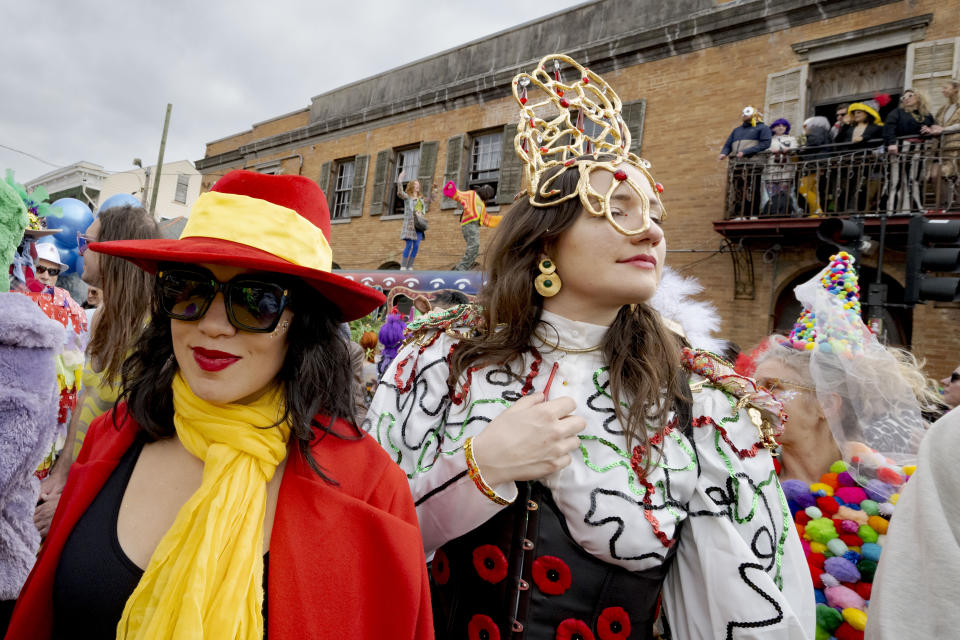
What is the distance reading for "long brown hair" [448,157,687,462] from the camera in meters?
1.56

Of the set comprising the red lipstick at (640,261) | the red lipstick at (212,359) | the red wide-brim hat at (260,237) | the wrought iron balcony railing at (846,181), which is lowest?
the red lipstick at (212,359)

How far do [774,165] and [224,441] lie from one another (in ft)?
26.0

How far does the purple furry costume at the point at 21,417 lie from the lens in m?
1.54

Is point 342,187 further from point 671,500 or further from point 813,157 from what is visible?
point 671,500

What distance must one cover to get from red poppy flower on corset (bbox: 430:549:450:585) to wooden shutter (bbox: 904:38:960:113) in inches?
348

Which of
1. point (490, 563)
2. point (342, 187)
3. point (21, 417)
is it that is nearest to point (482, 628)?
point (490, 563)

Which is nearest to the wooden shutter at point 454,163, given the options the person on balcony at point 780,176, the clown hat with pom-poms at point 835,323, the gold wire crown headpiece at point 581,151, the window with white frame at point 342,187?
the window with white frame at point 342,187

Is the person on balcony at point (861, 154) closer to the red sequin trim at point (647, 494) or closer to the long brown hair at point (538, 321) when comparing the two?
the long brown hair at point (538, 321)

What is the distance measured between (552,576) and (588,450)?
334 mm

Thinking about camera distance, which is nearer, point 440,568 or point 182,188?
point 440,568

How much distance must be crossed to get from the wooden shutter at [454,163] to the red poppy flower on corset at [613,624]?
434 inches

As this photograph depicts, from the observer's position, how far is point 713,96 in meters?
8.71

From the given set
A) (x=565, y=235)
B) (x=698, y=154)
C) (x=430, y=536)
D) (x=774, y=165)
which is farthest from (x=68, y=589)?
(x=698, y=154)

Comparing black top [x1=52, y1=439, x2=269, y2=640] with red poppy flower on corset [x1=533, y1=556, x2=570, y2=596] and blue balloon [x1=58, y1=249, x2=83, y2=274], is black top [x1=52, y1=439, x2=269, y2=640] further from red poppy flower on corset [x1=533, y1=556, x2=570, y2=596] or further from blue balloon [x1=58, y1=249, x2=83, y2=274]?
blue balloon [x1=58, y1=249, x2=83, y2=274]
